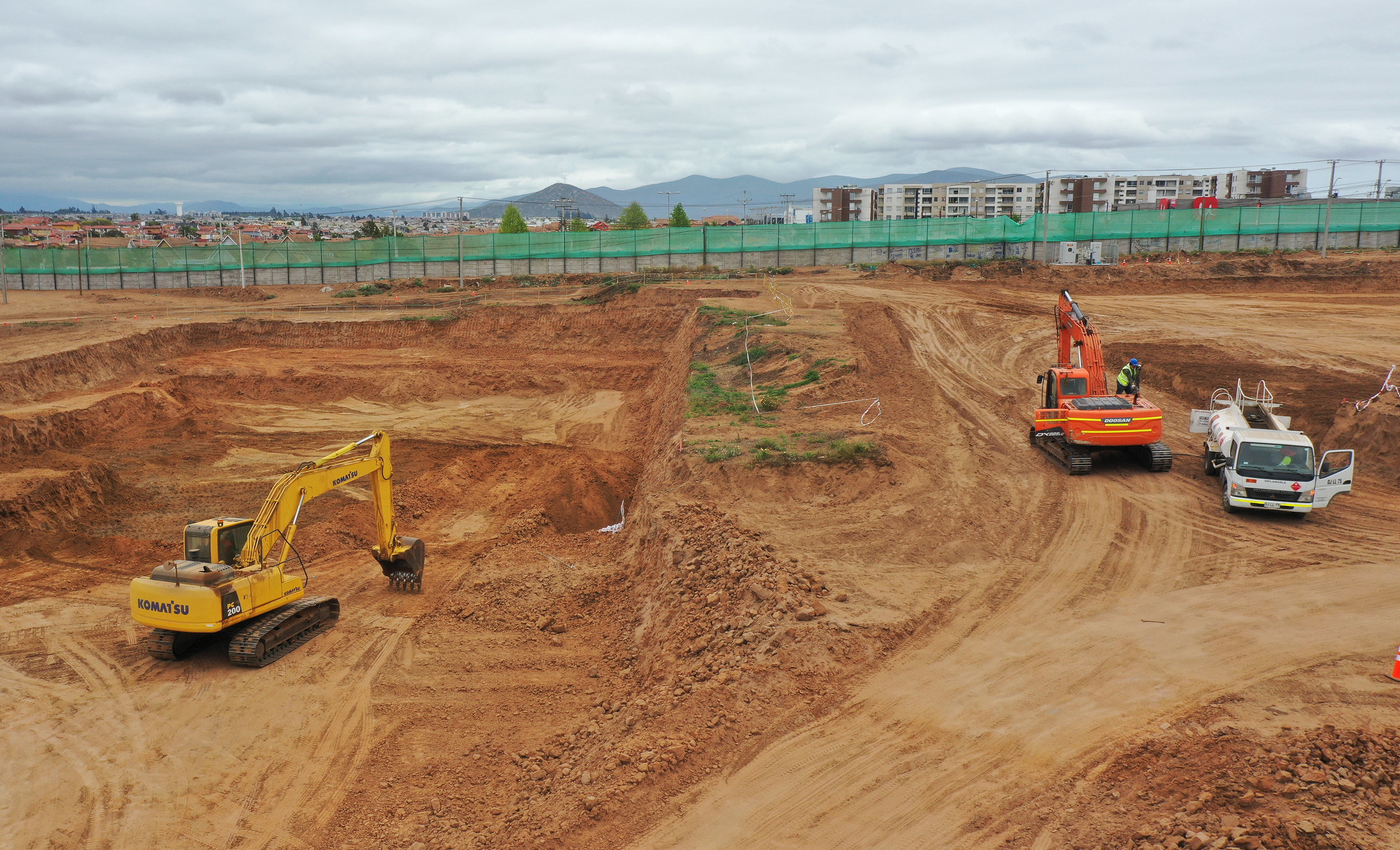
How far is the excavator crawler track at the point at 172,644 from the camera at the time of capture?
14.4m

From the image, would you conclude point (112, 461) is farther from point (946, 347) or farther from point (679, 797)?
point (946, 347)

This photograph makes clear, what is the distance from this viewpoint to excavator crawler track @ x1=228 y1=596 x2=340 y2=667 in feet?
46.3

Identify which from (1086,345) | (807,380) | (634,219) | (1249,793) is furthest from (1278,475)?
(634,219)

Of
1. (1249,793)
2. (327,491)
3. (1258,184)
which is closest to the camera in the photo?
(1249,793)

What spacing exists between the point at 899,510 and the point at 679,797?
919 centimetres

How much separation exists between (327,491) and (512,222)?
83.4m

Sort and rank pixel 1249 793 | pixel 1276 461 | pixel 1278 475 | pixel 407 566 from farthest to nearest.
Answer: pixel 407 566 < pixel 1276 461 < pixel 1278 475 < pixel 1249 793

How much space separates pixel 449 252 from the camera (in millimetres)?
58906

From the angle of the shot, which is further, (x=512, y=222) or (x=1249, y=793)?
(x=512, y=222)

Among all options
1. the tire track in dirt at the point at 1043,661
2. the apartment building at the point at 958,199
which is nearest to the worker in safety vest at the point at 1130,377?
the tire track in dirt at the point at 1043,661

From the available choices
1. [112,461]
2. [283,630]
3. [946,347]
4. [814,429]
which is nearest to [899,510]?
[814,429]

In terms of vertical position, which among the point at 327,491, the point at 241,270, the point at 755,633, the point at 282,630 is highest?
the point at 241,270

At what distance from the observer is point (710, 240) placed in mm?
58188

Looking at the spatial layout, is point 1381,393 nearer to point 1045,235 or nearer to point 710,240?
point 1045,235
